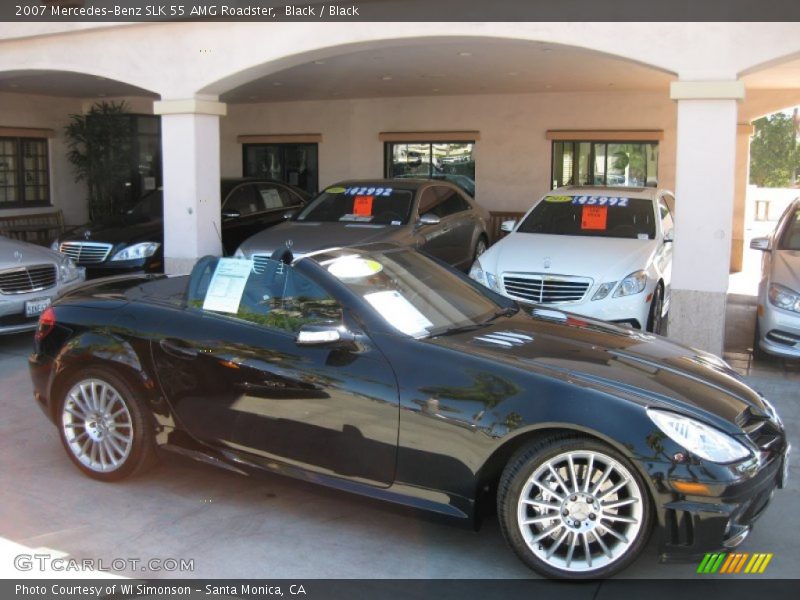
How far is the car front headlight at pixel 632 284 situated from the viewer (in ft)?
25.4

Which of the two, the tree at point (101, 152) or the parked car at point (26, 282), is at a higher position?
the tree at point (101, 152)

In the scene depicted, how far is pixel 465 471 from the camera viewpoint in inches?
157

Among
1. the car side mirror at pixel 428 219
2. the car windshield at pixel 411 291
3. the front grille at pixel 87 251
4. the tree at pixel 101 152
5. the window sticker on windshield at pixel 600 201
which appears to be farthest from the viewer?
the tree at pixel 101 152

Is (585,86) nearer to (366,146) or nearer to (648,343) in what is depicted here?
(366,146)

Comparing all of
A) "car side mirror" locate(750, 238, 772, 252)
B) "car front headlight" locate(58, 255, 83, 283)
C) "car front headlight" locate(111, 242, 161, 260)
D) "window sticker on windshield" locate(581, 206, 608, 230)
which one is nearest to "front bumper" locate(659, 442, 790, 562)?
"car side mirror" locate(750, 238, 772, 252)

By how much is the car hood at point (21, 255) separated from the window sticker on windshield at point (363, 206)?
347 cm

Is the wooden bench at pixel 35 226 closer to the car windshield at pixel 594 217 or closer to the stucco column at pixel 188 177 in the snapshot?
the stucco column at pixel 188 177

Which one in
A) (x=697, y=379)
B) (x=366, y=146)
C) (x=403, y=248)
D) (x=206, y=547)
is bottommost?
(x=206, y=547)

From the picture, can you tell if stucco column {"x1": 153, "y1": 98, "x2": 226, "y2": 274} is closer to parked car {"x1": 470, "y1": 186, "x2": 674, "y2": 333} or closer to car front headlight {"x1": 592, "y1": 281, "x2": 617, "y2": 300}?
parked car {"x1": 470, "y1": 186, "x2": 674, "y2": 333}

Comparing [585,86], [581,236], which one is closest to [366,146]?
[585,86]

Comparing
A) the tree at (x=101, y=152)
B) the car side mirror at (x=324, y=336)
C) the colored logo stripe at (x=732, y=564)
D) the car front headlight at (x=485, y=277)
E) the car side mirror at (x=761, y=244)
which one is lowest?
the colored logo stripe at (x=732, y=564)

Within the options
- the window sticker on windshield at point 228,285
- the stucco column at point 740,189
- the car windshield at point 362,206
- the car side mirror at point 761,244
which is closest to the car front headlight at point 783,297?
the car side mirror at point 761,244

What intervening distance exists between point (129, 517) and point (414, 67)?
804 centimetres

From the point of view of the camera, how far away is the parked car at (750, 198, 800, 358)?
7.50 m
